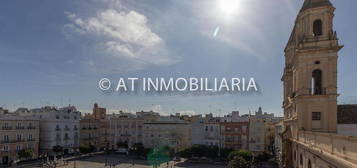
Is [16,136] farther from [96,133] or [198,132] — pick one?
[198,132]

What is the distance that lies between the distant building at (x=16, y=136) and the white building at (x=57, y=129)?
2375 mm

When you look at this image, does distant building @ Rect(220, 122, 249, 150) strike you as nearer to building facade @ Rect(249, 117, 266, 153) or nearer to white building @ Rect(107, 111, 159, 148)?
building facade @ Rect(249, 117, 266, 153)

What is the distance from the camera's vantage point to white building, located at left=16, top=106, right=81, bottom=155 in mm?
64625

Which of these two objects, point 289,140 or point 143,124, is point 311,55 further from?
point 143,124

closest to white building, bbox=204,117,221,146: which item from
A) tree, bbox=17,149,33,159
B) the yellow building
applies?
tree, bbox=17,149,33,159

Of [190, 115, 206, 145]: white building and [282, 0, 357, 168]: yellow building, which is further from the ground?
[282, 0, 357, 168]: yellow building

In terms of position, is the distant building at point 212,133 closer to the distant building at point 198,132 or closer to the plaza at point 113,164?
the distant building at point 198,132

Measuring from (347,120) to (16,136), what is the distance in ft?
182

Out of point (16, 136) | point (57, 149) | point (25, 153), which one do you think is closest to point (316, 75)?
point (25, 153)

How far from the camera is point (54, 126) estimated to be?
65500 millimetres

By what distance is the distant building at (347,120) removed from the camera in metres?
23.7

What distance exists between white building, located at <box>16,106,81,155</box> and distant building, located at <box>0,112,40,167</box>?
93.5 inches

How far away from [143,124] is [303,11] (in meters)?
55.1

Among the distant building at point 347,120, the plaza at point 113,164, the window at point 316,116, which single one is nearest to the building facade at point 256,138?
the plaza at point 113,164
